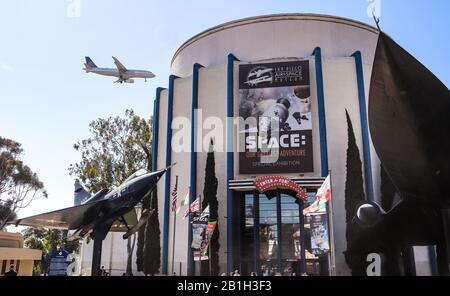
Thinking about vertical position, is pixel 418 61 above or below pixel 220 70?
below

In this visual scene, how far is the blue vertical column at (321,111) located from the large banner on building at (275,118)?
814 mm

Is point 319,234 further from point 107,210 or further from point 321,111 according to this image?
point 321,111

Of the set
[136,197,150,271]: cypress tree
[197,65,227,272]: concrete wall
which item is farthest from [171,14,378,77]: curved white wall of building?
[136,197,150,271]: cypress tree

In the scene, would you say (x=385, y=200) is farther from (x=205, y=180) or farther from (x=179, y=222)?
(x=179, y=222)

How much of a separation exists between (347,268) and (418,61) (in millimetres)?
23144

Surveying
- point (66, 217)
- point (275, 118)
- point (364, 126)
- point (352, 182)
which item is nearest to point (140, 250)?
point (275, 118)

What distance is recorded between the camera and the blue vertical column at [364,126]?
28.5 meters

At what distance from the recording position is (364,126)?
98.0 ft

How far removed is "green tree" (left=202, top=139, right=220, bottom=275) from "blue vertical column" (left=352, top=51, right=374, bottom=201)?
1120 cm

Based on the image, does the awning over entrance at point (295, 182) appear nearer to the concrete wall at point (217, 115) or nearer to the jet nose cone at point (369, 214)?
the concrete wall at point (217, 115)

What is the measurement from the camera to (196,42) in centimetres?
3622

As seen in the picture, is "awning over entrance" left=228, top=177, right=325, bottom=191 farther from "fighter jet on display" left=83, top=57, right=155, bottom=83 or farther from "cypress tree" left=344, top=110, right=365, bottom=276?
"fighter jet on display" left=83, top=57, right=155, bottom=83

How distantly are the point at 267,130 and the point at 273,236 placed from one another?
26.2 ft
